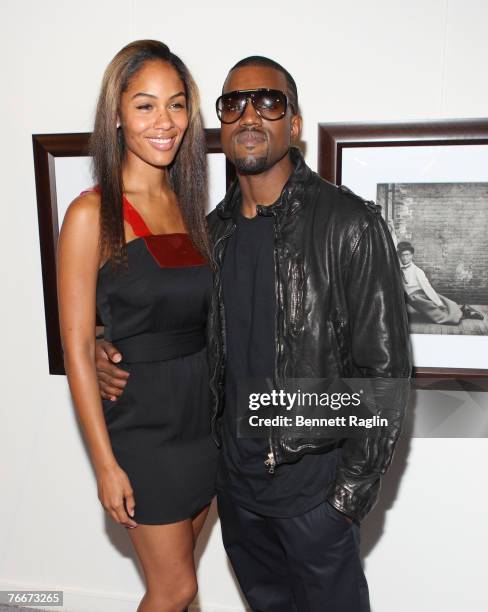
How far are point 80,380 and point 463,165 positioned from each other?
5.28 ft

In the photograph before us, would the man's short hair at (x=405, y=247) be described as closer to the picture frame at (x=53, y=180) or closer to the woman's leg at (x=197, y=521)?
the picture frame at (x=53, y=180)

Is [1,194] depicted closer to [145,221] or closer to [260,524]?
[145,221]

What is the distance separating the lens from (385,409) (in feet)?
5.96

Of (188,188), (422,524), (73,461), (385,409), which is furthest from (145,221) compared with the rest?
(422,524)

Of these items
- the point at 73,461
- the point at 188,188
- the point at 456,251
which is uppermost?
the point at 188,188

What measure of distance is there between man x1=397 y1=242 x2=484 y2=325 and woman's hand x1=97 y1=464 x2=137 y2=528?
130cm

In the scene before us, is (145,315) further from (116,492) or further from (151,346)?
(116,492)

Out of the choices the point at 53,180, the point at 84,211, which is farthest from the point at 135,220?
the point at 53,180

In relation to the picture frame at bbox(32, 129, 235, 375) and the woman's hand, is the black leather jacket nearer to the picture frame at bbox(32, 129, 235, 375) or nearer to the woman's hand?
the woman's hand

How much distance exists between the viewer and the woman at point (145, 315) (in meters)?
1.79

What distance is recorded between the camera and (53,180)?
8.57ft

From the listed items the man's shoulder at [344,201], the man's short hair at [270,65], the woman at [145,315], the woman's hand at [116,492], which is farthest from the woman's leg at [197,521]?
the man's short hair at [270,65]

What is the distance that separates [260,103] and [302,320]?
2.16 ft

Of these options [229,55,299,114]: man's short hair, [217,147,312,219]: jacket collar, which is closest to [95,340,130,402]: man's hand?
[217,147,312,219]: jacket collar
